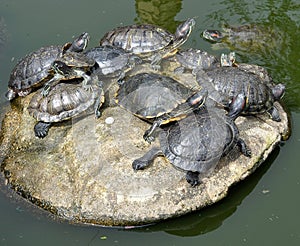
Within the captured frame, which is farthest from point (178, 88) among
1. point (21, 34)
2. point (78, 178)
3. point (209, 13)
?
point (21, 34)

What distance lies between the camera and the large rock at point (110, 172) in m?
4.88

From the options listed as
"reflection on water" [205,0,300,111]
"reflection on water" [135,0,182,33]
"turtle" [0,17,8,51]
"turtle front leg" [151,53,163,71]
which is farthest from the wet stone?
"reflection on water" [135,0,182,33]

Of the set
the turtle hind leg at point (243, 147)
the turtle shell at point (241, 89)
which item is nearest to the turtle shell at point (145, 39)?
the turtle shell at point (241, 89)

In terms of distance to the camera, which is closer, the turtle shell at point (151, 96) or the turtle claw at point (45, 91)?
the turtle shell at point (151, 96)

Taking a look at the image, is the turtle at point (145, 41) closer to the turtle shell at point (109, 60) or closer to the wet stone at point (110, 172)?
the turtle shell at point (109, 60)

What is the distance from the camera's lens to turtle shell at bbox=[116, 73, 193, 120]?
5.39m

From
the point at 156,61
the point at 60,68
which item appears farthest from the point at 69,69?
the point at 156,61

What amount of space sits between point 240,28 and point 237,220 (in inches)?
160

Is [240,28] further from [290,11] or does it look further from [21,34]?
[21,34]

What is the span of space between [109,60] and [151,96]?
52.2 inches

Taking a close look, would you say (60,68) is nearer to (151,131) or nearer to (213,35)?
(151,131)

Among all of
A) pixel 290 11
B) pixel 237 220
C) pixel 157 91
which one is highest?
pixel 157 91

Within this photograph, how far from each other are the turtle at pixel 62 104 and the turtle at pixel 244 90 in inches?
63.6

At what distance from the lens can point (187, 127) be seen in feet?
16.6
